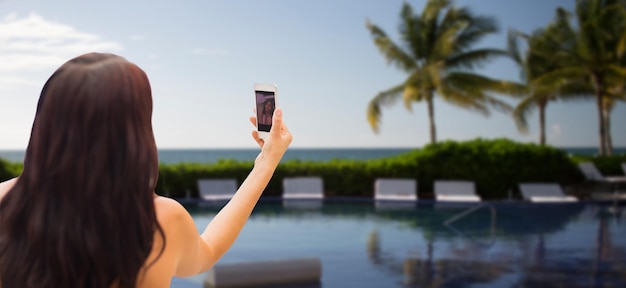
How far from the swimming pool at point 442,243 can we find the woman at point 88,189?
6814 mm

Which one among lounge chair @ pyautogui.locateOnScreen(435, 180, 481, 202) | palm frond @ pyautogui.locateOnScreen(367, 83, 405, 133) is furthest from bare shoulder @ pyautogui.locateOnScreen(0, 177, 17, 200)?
palm frond @ pyautogui.locateOnScreen(367, 83, 405, 133)

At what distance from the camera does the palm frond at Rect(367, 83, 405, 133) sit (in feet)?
81.7

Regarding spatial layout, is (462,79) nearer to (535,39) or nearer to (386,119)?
(535,39)

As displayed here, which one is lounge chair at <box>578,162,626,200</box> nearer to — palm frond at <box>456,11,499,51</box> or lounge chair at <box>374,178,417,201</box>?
lounge chair at <box>374,178,417,201</box>

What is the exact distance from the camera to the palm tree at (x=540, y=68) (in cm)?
2761

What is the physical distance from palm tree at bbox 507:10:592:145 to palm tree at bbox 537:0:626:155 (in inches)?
21.5

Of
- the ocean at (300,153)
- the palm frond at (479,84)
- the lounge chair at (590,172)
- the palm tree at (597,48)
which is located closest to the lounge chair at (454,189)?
the lounge chair at (590,172)

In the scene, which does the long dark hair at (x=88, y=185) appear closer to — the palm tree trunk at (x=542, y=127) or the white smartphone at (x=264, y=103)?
the white smartphone at (x=264, y=103)

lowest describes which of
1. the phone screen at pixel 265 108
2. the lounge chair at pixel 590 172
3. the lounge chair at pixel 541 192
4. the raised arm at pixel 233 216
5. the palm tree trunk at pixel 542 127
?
the lounge chair at pixel 541 192

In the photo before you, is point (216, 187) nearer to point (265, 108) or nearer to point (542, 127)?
point (265, 108)

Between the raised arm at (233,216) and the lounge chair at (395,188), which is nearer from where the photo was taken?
the raised arm at (233,216)

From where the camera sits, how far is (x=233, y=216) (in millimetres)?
1271

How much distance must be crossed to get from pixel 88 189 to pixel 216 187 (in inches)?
635

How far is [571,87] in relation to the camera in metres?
28.2
